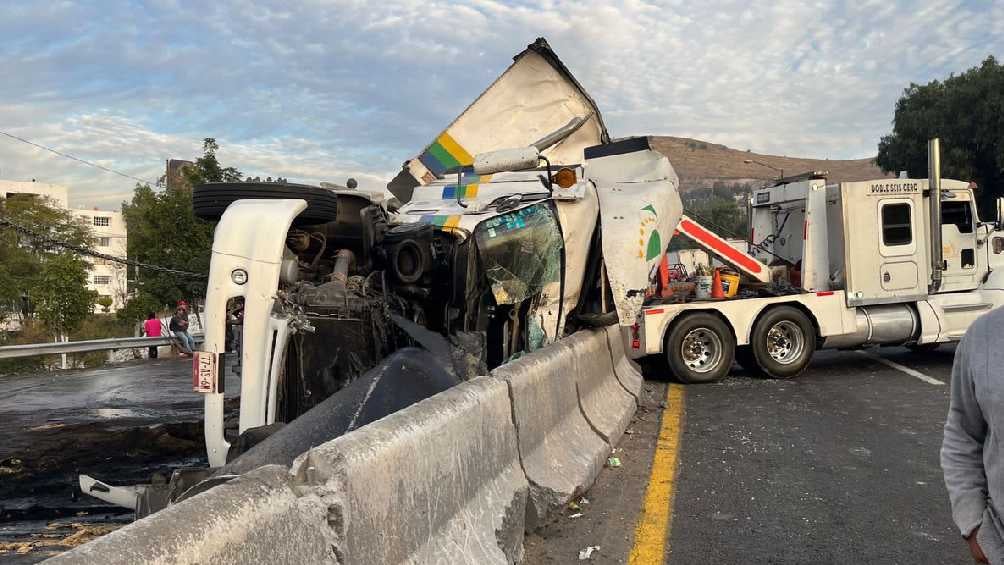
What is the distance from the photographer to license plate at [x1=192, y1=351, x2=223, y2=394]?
439 centimetres

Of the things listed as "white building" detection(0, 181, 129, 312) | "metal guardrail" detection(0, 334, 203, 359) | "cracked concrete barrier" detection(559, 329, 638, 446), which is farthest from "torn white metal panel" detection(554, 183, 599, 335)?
"white building" detection(0, 181, 129, 312)

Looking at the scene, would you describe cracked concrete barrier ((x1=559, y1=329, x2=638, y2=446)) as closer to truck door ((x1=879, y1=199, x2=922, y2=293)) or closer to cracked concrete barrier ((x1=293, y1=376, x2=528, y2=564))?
cracked concrete barrier ((x1=293, y1=376, x2=528, y2=564))

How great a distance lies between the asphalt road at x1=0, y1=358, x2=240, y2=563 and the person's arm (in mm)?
3864

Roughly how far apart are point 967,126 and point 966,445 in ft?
123

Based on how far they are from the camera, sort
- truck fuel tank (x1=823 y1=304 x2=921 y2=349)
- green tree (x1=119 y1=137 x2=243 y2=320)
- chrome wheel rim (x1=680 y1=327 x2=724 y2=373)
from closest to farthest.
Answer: chrome wheel rim (x1=680 y1=327 x2=724 y2=373) < truck fuel tank (x1=823 y1=304 x2=921 y2=349) < green tree (x1=119 y1=137 x2=243 y2=320)

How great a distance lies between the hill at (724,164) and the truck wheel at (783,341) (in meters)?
103

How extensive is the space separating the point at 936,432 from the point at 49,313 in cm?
2334

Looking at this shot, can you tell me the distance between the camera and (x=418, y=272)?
5.71m

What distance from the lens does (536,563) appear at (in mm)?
3586

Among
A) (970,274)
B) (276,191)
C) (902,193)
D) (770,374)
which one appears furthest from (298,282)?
(970,274)

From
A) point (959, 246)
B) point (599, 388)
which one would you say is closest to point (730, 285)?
point (959, 246)

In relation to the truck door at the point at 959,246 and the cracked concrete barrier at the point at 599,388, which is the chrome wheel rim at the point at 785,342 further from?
the cracked concrete barrier at the point at 599,388

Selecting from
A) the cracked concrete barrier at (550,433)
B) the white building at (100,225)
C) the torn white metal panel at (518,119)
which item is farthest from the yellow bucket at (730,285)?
the white building at (100,225)

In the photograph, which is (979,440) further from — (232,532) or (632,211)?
(632,211)
